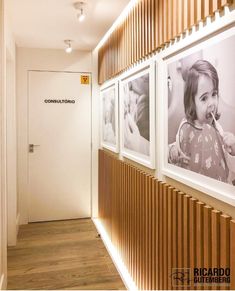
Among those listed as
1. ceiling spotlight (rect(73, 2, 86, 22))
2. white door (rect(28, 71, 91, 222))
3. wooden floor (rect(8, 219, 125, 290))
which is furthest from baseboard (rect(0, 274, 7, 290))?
ceiling spotlight (rect(73, 2, 86, 22))

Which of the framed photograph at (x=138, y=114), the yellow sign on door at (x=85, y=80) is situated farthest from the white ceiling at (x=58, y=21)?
the framed photograph at (x=138, y=114)

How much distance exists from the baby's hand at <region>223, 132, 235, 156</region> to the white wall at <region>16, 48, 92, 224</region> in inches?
148

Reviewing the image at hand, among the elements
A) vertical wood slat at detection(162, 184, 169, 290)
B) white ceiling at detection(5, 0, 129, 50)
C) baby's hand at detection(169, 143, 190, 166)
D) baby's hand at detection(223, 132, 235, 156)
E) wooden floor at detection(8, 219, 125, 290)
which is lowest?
wooden floor at detection(8, 219, 125, 290)

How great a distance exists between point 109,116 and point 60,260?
1.86m

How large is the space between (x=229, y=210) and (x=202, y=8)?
1.05 m

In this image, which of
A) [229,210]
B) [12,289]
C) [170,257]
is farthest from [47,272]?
[229,210]

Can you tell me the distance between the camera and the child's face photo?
1.51 metres

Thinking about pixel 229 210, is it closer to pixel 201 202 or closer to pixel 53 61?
pixel 201 202

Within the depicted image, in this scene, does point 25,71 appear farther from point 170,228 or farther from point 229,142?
point 229,142

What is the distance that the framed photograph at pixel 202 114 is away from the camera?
138cm

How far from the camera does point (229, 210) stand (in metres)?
1.41

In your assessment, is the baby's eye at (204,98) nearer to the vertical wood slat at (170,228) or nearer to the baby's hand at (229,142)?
the baby's hand at (229,142)

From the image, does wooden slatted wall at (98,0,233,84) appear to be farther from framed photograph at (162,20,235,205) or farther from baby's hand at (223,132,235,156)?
baby's hand at (223,132,235,156)

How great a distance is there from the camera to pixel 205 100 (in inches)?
62.3
